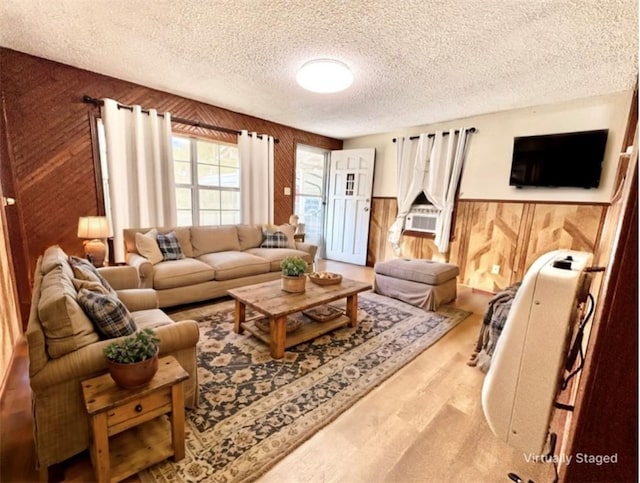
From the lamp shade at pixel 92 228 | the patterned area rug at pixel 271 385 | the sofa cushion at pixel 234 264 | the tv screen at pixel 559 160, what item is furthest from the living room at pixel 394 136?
the patterned area rug at pixel 271 385

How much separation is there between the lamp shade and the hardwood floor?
1132 mm

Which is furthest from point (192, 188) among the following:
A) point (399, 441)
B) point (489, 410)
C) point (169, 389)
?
point (489, 410)

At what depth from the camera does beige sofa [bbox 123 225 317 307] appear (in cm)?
289

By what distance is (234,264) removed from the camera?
3334 millimetres

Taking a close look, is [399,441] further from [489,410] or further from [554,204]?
[554,204]

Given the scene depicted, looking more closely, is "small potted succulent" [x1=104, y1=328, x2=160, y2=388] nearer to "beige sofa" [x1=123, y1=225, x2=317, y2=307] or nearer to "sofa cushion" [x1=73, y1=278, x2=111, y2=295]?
"sofa cushion" [x1=73, y1=278, x2=111, y2=295]

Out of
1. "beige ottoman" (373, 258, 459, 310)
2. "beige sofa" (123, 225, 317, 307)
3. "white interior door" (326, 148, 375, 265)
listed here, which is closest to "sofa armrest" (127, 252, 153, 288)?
"beige sofa" (123, 225, 317, 307)

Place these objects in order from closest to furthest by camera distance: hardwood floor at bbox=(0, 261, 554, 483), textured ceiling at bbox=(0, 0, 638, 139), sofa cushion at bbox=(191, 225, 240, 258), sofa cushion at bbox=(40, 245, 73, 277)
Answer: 1. hardwood floor at bbox=(0, 261, 554, 483)
2. sofa cushion at bbox=(40, 245, 73, 277)
3. textured ceiling at bbox=(0, 0, 638, 139)
4. sofa cushion at bbox=(191, 225, 240, 258)

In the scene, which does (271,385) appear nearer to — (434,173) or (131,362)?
(131,362)

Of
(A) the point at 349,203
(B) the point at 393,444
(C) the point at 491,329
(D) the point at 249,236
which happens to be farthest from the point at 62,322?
(A) the point at 349,203

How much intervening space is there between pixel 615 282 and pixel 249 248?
3.90 meters

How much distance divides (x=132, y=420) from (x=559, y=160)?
14.6 feet

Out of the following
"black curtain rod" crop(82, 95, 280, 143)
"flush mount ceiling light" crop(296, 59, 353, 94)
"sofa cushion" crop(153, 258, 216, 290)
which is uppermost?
"flush mount ceiling light" crop(296, 59, 353, 94)

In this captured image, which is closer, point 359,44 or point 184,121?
point 359,44
